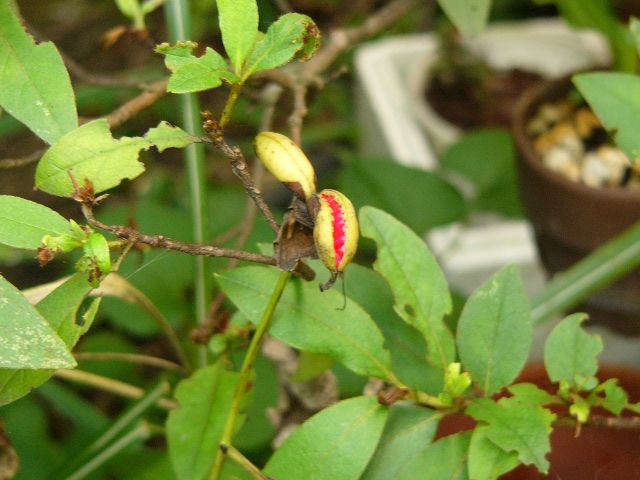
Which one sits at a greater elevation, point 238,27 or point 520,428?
point 238,27

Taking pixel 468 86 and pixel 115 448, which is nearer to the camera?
pixel 115 448

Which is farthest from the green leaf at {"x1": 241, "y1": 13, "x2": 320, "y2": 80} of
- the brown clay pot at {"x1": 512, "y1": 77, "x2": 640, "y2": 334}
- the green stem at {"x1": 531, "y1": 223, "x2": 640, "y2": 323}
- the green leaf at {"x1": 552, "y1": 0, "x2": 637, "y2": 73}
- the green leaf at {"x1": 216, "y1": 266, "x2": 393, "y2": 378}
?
the green leaf at {"x1": 552, "y1": 0, "x2": 637, "y2": 73}

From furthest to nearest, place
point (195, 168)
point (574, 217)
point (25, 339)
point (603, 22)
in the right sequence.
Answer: point (603, 22), point (574, 217), point (195, 168), point (25, 339)

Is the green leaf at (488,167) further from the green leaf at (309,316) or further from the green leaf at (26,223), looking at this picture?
the green leaf at (26,223)

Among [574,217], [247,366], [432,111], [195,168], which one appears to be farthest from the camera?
[432,111]

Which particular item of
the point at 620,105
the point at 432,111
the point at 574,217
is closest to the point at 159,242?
the point at 620,105

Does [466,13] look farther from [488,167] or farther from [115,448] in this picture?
[488,167]

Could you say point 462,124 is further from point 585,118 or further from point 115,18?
point 115,18
